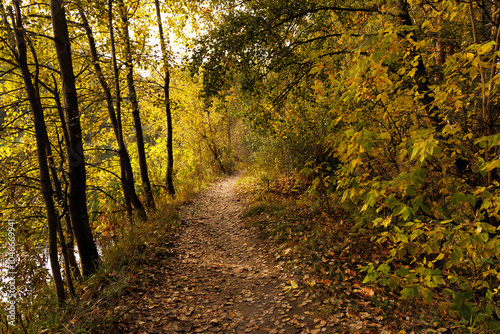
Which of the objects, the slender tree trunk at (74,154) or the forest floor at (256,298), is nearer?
the forest floor at (256,298)

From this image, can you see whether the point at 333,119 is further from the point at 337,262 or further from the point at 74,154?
the point at 74,154

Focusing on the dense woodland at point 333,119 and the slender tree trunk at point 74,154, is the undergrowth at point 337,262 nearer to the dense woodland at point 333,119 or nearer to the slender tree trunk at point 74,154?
the dense woodland at point 333,119

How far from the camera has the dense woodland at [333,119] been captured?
288 cm

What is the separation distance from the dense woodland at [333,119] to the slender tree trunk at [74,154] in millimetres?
23

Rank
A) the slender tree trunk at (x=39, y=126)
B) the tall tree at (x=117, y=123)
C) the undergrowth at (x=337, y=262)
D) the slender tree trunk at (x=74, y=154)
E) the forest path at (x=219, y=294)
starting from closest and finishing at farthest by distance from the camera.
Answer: the slender tree trunk at (x=39, y=126)
the undergrowth at (x=337, y=262)
the forest path at (x=219, y=294)
the slender tree trunk at (x=74, y=154)
the tall tree at (x=117, y=123)

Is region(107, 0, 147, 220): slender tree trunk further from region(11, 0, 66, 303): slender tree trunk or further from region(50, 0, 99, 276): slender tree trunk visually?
region(11, 0, 66, 303): slender tree trunk

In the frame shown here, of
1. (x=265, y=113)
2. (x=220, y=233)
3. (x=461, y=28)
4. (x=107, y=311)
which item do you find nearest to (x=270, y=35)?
(x=265, y=113)

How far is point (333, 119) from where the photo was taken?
5.18 m

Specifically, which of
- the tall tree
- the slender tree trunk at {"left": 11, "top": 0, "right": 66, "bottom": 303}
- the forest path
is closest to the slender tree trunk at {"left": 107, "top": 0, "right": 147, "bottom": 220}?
the tall tree

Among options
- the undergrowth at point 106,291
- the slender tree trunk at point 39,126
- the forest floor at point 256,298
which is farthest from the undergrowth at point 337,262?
the slender tree trunk at point 39,126

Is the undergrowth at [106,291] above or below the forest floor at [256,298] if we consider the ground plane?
above

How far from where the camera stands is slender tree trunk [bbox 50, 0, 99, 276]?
4.98 meters

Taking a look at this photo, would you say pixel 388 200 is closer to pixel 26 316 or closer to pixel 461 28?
pixel 461 28

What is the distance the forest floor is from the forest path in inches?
0.6
